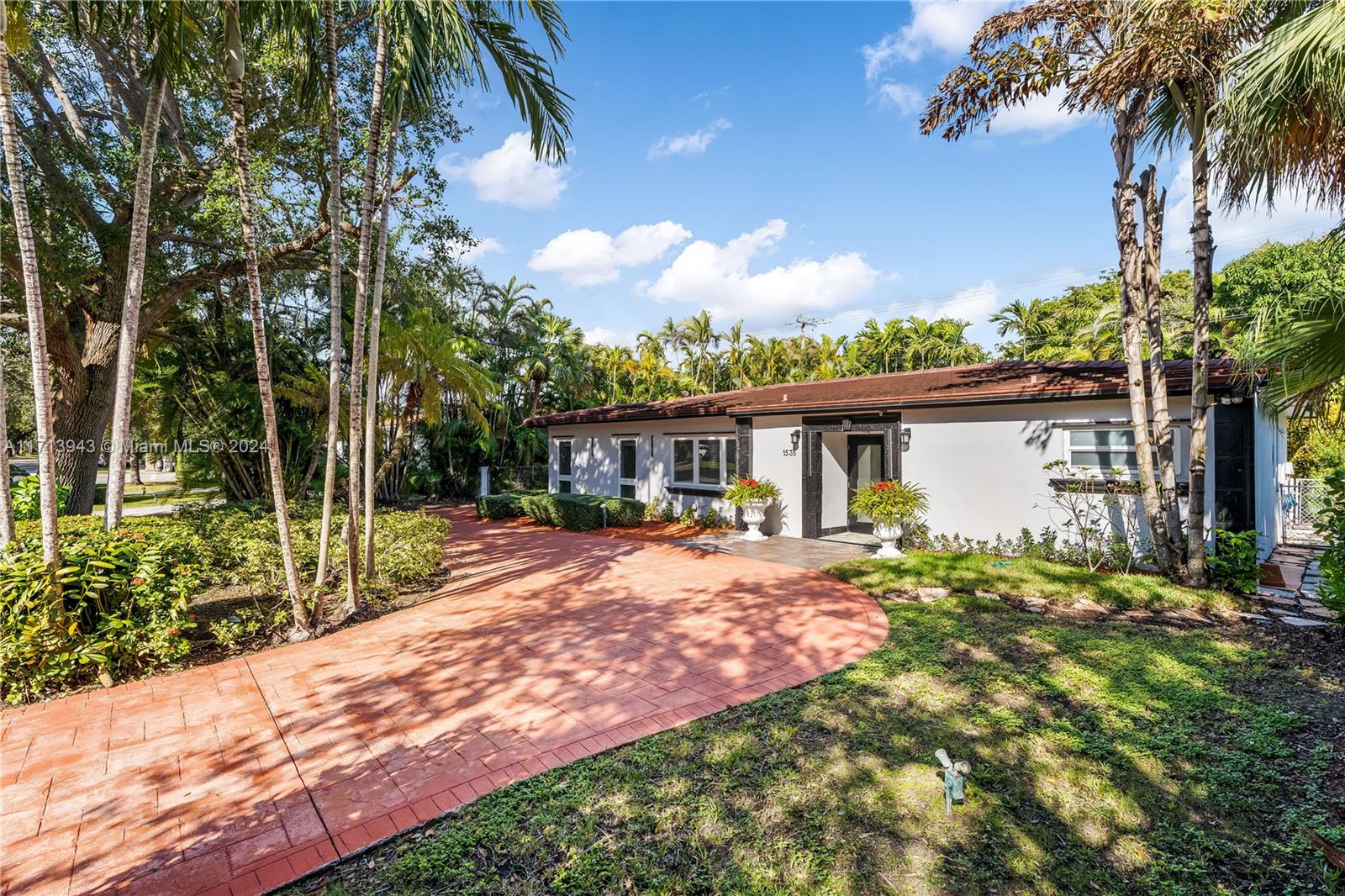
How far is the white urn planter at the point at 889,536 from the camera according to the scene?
988 centimetres

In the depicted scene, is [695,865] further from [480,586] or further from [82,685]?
[480,586]

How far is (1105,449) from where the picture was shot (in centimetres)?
877

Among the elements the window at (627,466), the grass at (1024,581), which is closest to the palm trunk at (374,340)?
the grass at (1024,581)

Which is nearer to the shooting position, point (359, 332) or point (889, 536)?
point (359, 332)

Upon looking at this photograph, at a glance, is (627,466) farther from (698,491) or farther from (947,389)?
(947,389)

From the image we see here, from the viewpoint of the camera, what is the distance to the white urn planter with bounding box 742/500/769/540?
12.0 metres

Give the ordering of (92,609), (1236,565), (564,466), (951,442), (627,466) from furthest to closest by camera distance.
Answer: (564,466) < (627,466) < (951,442) < (1236,565) < (92,609)

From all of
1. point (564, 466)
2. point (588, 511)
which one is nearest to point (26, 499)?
point (588, 511)

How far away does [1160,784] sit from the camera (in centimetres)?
334

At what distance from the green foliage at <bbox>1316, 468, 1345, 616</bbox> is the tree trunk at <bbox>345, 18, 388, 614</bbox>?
10012mm

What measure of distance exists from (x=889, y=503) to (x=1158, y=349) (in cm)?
413

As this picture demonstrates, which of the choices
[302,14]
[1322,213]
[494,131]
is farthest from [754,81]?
[1322,213]

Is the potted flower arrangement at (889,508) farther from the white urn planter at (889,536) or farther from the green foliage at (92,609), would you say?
the green foliage at (92,609)

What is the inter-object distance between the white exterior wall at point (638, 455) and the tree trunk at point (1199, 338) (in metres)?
8.25
